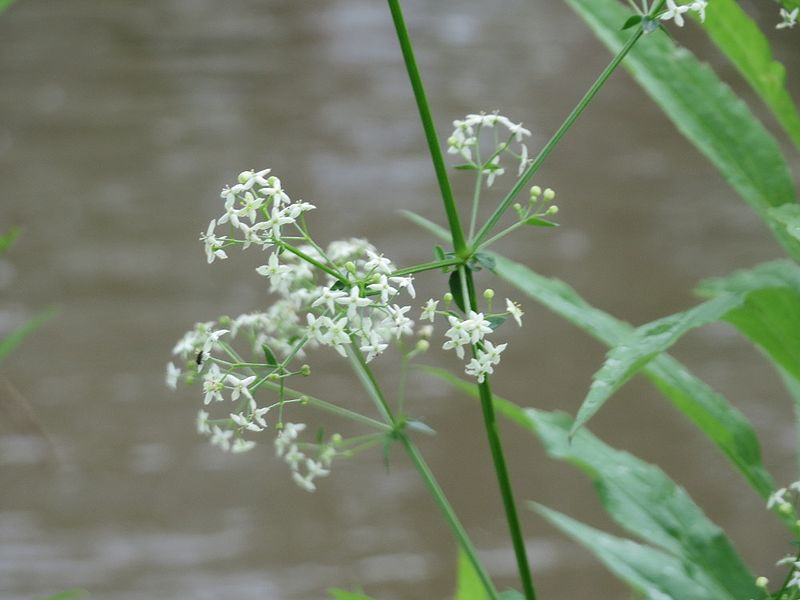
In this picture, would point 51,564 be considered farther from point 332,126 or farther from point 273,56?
point 273,56

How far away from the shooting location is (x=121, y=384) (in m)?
1.65

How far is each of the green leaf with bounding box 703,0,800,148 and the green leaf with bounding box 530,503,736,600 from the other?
0.90 feet

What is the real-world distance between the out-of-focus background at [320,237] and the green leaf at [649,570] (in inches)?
27.4

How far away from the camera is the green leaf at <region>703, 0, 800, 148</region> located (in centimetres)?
62

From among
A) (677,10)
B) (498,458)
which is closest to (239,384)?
(498,458)

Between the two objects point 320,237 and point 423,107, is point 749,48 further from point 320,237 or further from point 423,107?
point 320,237

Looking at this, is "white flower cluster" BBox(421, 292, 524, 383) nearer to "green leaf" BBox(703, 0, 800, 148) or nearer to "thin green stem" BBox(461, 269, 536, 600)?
"thin green stem" BBox(461, 269, 536, 600)

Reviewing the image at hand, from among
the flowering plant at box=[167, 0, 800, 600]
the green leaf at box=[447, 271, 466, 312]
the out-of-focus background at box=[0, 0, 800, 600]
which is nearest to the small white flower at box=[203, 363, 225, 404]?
the flowering plant at box=[167, 0, 800, 600]

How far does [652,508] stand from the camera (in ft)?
2.00

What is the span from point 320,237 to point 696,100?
3.95ft

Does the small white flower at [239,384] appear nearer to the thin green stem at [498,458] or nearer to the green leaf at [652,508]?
the thin green stem at [498,458]

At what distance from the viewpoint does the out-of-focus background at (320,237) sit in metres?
1.45

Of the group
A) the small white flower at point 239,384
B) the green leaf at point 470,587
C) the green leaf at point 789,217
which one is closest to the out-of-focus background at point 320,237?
the green leaf at point 470,587

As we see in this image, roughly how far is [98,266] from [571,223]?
2.77 ft
